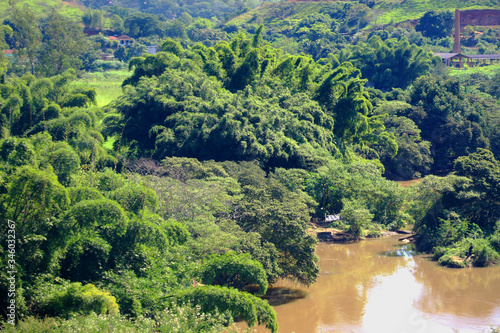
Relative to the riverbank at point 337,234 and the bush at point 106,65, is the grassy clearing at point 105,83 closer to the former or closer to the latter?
the bush at point 106,65

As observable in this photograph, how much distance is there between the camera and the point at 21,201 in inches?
420

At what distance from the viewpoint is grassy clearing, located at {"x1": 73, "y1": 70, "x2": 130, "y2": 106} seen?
38.0 m

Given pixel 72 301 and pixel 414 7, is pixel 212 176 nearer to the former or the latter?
pixel 72 301

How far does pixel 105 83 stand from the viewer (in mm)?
44469

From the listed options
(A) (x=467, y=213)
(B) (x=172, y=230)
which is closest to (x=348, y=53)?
(A) (x=467, y=213)

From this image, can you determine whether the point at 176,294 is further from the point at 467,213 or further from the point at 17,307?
the point at 467,213

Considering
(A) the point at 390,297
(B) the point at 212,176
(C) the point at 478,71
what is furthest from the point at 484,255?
(C) the point at 478,71

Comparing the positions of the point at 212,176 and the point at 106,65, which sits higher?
the point at 106,65

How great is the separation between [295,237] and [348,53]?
133 feet

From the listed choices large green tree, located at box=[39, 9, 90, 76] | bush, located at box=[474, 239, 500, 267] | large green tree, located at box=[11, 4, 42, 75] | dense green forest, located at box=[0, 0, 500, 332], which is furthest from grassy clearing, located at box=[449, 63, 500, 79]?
bush, located at box=[474, 239, 500, 267]

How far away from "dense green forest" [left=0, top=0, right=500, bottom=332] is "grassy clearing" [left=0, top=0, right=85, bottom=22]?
2847 cm

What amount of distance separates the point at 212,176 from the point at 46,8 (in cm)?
7087

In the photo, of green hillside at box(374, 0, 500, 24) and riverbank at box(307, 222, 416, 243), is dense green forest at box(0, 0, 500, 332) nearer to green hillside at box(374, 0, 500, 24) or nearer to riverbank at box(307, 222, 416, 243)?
riverbank at box(307, 222, 416, 243)

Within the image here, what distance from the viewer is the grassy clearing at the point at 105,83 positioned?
38000 millimetres
